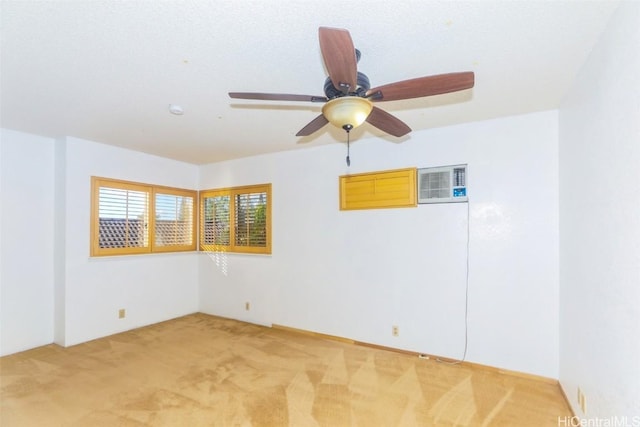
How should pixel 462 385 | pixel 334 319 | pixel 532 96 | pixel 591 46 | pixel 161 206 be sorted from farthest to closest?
pixel 161 206, pixel 334 319, pixel 462 385, pixel 532 96, pixel 591 46

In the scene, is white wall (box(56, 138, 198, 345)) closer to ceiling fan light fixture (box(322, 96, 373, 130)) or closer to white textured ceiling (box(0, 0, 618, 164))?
white textured ceiling (box(0, 0, 618, 164))

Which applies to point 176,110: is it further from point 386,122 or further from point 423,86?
point 423,86

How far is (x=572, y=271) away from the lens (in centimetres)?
237

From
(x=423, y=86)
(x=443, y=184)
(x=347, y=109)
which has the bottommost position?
(x=443, y=184)

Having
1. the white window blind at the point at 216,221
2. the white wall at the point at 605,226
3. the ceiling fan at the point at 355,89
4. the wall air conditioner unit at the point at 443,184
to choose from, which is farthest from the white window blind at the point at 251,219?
the white wall at the point at 605,226

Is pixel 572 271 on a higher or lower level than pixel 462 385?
higher

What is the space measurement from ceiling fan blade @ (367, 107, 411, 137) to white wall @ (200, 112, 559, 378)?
1.20m

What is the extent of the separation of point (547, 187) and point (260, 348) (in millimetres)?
3396

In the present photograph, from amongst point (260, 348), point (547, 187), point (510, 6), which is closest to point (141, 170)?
point (260, 348)

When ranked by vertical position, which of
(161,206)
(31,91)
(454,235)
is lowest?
(454,235)

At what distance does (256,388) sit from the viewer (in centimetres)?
268

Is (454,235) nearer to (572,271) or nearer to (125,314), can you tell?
(572,271)

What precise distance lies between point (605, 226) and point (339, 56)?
173 centimetres

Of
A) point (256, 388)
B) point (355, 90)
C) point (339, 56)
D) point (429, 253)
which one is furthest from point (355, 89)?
point (256, 388)
